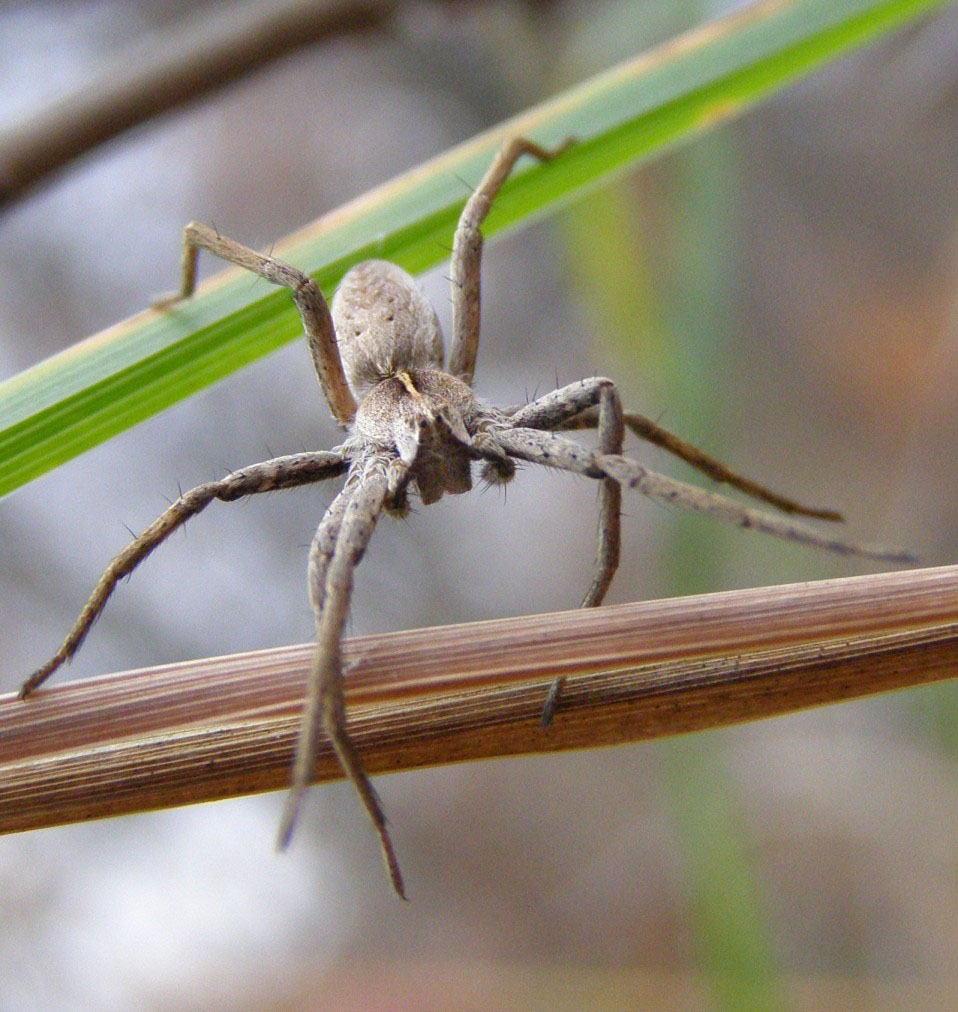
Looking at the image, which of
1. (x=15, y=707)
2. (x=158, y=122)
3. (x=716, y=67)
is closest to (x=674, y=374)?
(x=716, y=67)

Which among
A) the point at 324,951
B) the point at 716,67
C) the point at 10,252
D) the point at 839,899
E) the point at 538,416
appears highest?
the point at 10,252

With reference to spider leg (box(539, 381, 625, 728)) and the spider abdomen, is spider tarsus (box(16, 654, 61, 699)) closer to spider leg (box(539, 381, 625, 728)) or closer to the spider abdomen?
spider leg (box(539, 381, 625, 728))

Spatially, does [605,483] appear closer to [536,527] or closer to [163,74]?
[163,74]

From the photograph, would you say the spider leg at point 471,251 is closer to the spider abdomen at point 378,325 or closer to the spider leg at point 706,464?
the spider abdomen at point 378,325

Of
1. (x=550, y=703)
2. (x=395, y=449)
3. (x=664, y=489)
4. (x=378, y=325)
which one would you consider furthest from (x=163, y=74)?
(x=550, y=703)

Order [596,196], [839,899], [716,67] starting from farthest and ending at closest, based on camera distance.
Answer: [839,899] → [596,196] → [716,67]

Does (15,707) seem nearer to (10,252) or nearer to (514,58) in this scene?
(10,252)

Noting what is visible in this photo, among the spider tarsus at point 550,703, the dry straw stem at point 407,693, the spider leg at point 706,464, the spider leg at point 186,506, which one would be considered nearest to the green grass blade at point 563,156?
the spider leg at point 186,506
